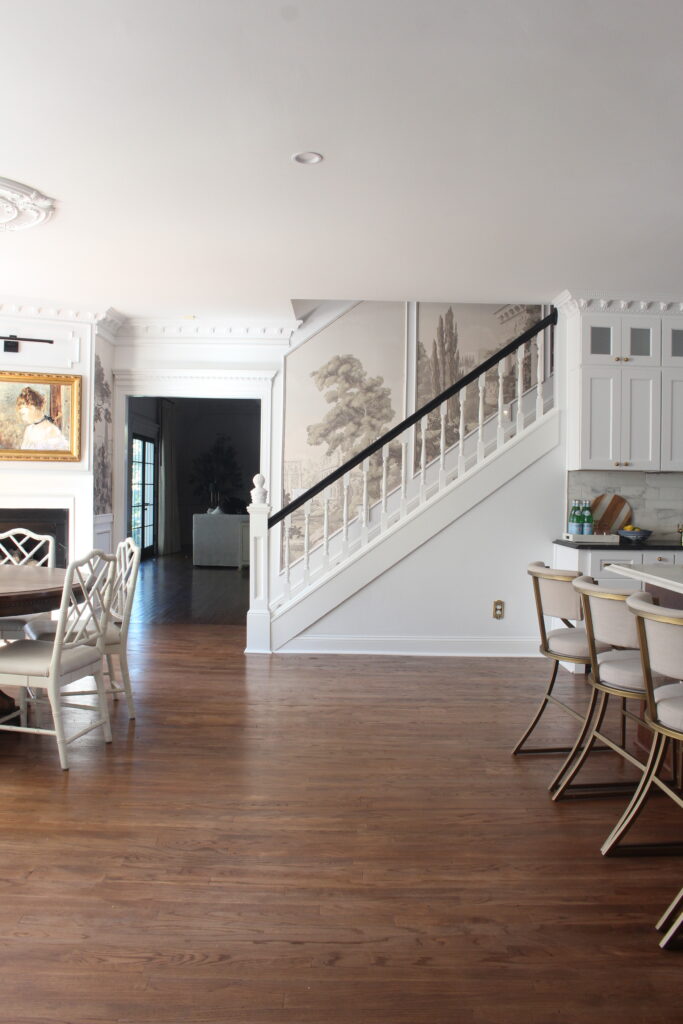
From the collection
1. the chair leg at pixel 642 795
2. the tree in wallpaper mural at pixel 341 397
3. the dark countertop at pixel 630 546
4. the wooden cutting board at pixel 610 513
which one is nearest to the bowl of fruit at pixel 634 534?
the dark countertop at pixel 630 546

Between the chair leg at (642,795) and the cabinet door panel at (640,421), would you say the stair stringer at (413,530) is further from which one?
the chair leg at (642,795)

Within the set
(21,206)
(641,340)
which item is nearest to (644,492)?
(641,340)

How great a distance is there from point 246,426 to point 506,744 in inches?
442

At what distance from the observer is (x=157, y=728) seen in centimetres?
406

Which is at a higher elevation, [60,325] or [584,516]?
[60,325]

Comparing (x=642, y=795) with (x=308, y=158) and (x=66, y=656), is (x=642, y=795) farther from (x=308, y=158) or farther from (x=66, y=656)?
(x=308, y=158)

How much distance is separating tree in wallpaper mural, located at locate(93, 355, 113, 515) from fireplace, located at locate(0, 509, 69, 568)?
32cm

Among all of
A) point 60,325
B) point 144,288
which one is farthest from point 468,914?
point 60,325

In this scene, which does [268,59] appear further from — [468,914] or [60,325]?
[60,325]

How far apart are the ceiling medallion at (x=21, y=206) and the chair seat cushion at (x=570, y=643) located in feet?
12.2

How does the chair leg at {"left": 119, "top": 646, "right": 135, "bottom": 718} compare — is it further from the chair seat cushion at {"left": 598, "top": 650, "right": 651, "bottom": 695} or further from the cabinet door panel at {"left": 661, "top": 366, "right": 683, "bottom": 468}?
the cabinet door panel at {"left": 661, "top": 366, "right": 683, "bottom": 468}

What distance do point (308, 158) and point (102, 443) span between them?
166 inches

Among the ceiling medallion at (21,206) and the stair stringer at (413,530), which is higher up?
the ceiling medallion at (21,206)

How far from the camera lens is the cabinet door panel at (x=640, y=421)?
5.72m
